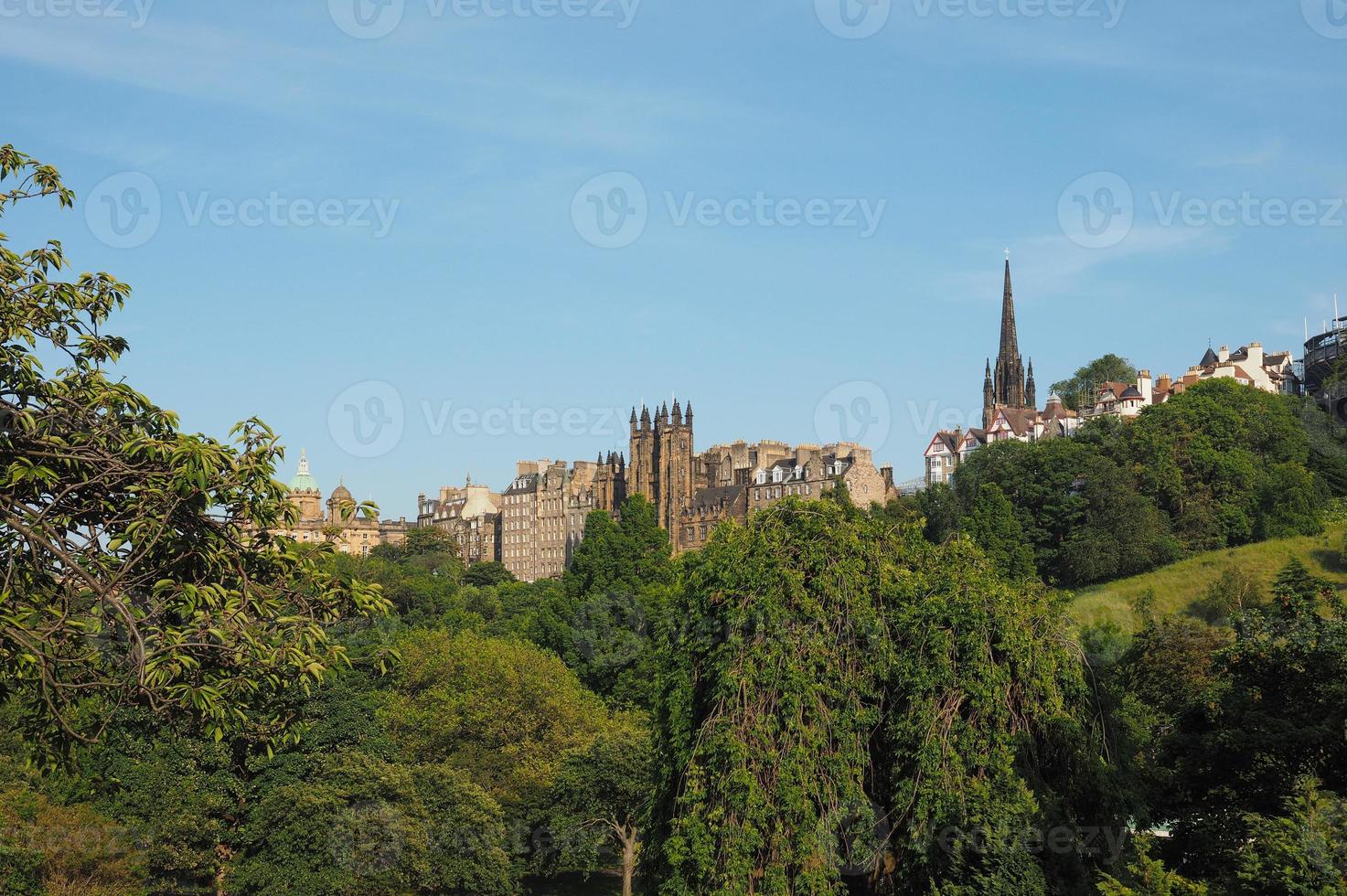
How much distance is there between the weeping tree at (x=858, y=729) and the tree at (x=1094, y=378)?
132 metres

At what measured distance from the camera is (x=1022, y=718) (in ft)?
93.9

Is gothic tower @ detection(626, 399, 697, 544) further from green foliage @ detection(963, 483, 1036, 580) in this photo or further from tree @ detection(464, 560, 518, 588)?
green foliage @ detection(963, 483, 1036, 580)

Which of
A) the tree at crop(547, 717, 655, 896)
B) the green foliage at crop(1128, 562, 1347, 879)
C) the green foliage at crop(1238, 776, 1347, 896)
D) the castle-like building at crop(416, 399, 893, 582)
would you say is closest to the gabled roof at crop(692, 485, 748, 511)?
the castle-like building at crop(416, 399, 893, 582)

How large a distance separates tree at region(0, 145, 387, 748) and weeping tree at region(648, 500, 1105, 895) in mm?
15582

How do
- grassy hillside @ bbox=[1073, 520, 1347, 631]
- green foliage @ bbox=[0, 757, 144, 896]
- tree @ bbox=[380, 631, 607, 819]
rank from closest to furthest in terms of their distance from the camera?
1. green foliage @ bbox=[0, 757, 144, 896]
2. tree @ bbox=[380, 631, 607, 819]
3. grassy hillside @ bbox=[1073, 520, 1347, 631]

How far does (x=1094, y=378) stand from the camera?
165 m

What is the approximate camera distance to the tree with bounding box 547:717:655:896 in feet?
157

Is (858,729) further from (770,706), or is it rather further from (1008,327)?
(1008,327)

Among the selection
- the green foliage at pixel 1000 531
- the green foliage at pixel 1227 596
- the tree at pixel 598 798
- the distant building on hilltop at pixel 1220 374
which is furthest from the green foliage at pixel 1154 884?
the distant building on hilltop at pixel 1220 374

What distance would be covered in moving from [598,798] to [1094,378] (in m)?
129

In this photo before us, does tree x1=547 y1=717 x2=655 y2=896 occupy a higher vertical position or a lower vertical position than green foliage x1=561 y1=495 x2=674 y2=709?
lower

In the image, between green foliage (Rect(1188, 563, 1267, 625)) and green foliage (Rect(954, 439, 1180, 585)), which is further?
Answer: green foliage (Rect(954, 439, 1180, 585))

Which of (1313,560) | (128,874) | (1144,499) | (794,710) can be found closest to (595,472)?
(1144,499)

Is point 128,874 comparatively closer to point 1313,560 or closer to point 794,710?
point 794,710
